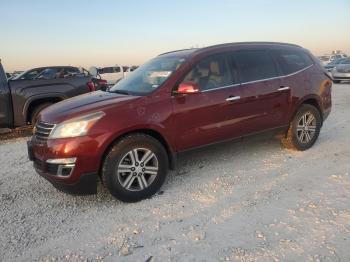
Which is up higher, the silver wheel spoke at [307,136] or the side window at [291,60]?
the side window at [291,60]

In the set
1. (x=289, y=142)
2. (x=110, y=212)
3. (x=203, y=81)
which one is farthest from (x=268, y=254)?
(x=289, y=142)

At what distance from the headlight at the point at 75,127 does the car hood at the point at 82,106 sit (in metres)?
0.07

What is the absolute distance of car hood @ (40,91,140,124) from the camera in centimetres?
413

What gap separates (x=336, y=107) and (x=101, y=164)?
8.48 meters

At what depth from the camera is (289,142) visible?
5.93 meters

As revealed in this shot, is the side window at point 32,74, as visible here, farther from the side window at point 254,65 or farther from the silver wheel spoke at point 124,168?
the silver wheel spoke at point 124,168

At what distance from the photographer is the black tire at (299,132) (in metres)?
5.85

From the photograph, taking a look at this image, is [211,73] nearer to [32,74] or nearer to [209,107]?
[209,107]

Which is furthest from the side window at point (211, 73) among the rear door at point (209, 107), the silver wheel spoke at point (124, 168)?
the silver wheel spoke at point (124, 168)

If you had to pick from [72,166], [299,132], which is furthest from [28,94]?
[299,132]

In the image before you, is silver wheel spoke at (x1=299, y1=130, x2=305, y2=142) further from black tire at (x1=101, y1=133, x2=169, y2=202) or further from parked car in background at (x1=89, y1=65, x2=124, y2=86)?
parked car in background at (x1=89, y1=65, x2=124, y2=86)

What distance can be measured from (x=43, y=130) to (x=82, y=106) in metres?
0.51

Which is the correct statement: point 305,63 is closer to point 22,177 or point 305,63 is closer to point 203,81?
point 203,81

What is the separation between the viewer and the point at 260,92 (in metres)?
5.30
